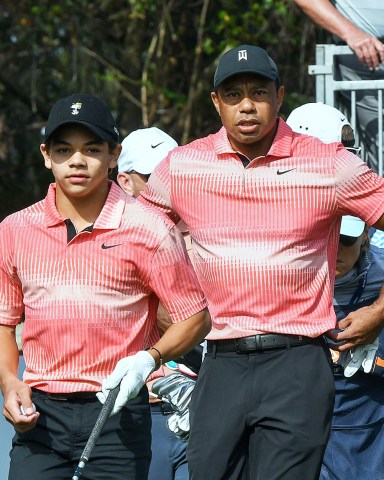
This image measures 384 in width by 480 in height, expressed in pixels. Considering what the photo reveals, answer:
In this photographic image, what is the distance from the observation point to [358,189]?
4.83 m

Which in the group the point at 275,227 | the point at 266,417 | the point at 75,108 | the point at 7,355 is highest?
the point at 75,108

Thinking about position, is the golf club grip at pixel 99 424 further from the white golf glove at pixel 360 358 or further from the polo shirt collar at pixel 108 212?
the white golf glove at pixel 360 358

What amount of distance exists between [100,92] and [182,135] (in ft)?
3.52

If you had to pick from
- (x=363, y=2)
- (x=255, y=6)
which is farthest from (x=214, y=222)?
(x=255, y=6)

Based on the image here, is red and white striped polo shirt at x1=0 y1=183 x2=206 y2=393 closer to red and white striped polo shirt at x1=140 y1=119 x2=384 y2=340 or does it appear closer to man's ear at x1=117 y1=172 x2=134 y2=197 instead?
red and white striped polo shirt at x1=140 y1=119 x2=384 y2=340

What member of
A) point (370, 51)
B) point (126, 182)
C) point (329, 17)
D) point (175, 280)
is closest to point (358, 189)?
point (175, 280)

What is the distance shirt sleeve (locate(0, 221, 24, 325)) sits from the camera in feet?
15.7

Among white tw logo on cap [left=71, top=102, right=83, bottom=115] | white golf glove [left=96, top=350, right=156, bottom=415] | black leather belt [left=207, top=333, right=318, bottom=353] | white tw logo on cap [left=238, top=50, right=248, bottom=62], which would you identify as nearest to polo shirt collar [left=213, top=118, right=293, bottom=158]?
white tw logo on cap [left=238, top=50, right=248, bottom=62]

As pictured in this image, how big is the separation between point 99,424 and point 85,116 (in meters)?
1.12

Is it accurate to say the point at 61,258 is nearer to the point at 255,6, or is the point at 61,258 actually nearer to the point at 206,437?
the point at 206,437

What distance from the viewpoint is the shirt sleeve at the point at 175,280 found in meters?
4.69

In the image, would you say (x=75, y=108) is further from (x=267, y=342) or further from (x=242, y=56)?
(x=267, y=342)

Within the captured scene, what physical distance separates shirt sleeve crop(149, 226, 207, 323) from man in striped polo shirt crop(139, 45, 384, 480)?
12cm

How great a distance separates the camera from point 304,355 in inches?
187
